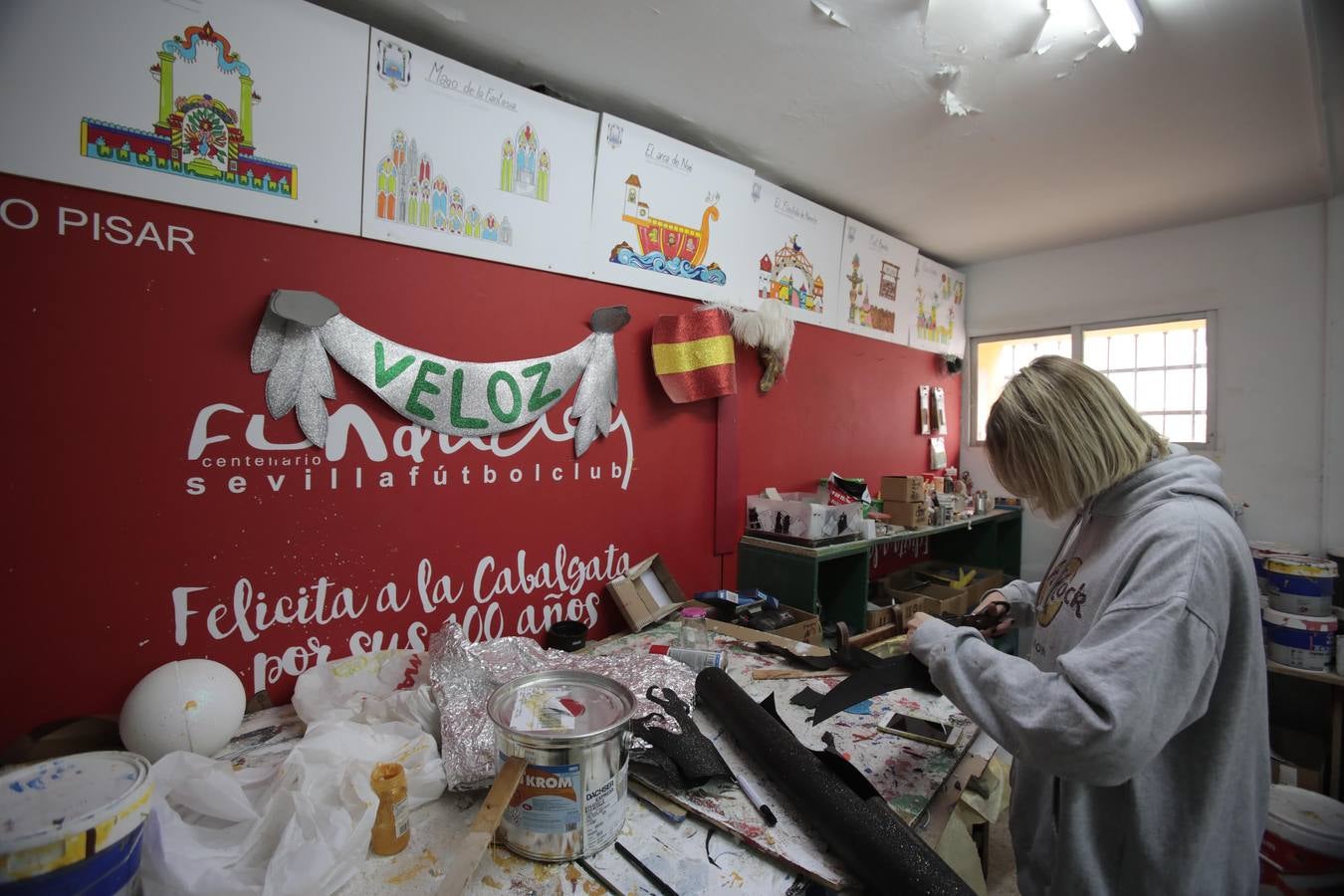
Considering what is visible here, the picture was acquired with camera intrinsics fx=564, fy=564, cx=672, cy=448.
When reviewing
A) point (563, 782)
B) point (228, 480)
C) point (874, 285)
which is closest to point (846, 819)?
point (563, 782)

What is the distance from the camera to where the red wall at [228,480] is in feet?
4.20

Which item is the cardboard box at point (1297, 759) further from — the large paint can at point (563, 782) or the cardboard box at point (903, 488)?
the large paint can at point (563, 782)

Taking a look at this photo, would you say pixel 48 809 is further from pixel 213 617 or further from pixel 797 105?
pixel 797 105

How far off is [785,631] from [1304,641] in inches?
103

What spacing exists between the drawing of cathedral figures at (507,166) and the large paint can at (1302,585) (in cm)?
394

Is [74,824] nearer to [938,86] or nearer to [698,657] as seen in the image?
[698,657]

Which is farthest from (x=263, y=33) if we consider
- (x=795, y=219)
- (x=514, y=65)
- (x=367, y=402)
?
(x=795, y=219)

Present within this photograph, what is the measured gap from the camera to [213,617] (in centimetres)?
147

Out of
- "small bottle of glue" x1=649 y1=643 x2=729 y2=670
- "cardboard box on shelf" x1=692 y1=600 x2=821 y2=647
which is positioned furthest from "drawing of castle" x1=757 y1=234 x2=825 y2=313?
"small bottle of glue" x1=649 y1=643 x2=729 y2=670

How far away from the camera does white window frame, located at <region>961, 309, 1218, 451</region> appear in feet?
11.2

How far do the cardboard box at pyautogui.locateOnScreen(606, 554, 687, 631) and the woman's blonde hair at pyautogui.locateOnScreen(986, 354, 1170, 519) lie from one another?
4.57ft

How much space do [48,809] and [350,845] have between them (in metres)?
0.41

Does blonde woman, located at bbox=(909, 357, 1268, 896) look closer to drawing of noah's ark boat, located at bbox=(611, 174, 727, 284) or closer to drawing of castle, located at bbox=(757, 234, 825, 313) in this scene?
drawing of noah's ark boat, located at bbox=(611, 174, 727, 284)

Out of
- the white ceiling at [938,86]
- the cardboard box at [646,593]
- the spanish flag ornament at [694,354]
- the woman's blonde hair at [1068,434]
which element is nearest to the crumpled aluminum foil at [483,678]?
the cardboard box at [646,593]
